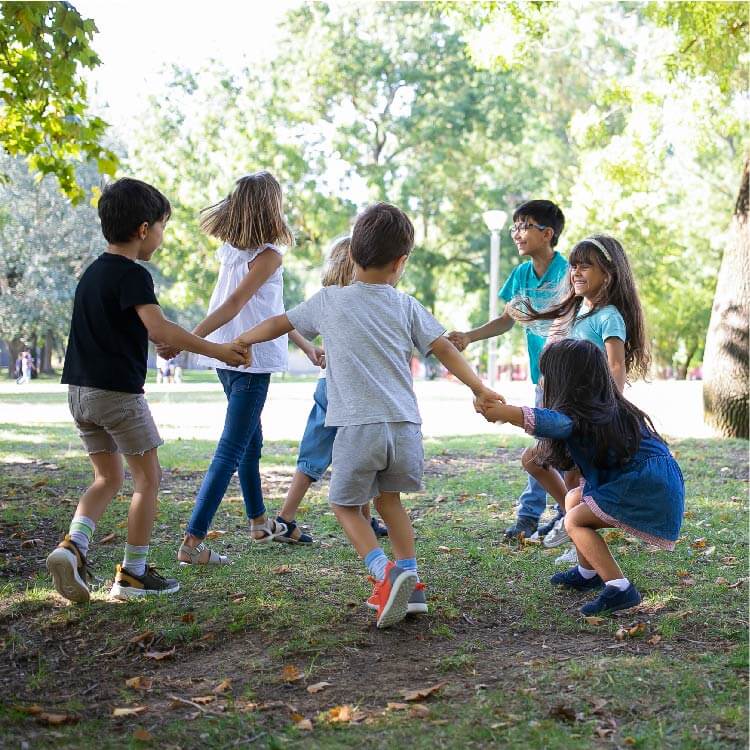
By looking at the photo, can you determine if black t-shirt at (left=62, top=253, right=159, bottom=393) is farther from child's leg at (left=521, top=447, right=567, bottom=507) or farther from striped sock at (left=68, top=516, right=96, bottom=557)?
child's leg at (left=521, top=447, right=567, bottom=507)

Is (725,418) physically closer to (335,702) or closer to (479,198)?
(335,702)

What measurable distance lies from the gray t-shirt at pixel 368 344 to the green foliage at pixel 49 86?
8.30 ft

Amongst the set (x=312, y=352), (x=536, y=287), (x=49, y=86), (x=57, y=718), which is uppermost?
(x=49, y=86)

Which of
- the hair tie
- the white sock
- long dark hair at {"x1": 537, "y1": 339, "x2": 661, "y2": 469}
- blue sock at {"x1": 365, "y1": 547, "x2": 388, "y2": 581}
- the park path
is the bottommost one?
the park path

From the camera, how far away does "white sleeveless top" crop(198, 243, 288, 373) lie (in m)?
5.08

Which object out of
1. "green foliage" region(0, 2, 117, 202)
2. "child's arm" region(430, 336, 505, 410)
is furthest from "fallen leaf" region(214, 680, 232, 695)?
"green foliage" region(0, 2, 117, 202)

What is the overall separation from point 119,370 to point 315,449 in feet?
5.59

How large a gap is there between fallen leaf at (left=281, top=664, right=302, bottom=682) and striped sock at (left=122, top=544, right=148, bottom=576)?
49.0 inches

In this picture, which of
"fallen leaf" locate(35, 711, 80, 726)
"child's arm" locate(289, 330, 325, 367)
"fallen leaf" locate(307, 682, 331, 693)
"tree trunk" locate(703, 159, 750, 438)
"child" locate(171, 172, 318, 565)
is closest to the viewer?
"fallen leaf" locate(35, 711, 80, 726)

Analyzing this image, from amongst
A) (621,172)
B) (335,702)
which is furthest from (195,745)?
(621,172)

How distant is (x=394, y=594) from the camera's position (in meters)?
3.79

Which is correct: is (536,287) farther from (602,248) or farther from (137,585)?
(137,585)

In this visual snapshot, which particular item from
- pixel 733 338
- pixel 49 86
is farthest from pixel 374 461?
pixel 733 338

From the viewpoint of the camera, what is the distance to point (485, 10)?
45.1ft
